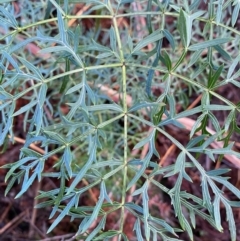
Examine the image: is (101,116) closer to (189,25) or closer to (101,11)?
(101,11)

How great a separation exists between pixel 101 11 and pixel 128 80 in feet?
0.90

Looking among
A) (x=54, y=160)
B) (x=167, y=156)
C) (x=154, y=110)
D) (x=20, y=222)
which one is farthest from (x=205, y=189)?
(x=20, y=222)

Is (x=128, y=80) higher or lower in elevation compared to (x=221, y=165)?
higher

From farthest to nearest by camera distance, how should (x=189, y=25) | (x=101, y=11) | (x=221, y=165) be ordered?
→ (x=221, y=165) < (x=101, y=11) < (x=189, y=25)

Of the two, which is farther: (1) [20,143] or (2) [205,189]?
(1) [20,143]

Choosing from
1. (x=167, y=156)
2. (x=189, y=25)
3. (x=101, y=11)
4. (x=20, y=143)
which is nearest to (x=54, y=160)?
(x=20, y=143)

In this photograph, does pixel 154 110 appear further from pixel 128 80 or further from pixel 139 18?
pixel 139 18

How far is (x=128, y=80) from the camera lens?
1.70 meters

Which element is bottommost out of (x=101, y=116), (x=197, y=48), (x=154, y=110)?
(x=101, y=116)

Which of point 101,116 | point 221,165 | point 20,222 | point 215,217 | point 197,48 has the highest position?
point 197,48

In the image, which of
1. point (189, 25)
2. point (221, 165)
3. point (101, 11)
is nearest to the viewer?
point (189, 25)

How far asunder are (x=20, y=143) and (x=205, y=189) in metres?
1.17

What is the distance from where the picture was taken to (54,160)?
1.92m

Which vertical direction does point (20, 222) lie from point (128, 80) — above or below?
below
